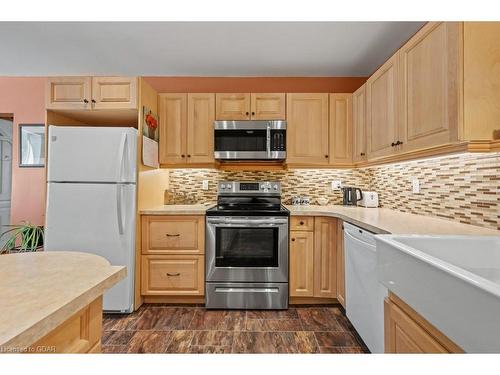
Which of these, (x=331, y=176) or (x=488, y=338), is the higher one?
(x=331, y=176)

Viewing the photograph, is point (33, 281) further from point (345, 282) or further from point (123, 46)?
point (123, 46)

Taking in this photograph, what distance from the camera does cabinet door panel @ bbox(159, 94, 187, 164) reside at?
2.76 meters

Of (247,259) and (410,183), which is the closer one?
(410,183)

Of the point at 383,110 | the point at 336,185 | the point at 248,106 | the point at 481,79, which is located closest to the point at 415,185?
the point at 383,110

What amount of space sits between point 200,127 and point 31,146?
2.31 metres

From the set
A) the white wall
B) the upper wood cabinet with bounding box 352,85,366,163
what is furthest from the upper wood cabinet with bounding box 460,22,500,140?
the white wall

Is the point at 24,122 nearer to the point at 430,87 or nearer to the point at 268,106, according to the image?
the point at 268,106

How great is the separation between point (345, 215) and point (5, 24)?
3.29 m

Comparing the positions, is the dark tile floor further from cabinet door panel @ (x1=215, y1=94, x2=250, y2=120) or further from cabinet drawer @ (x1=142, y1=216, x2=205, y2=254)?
cabinet door panel @ (x1=215, y1=94, x2=250, y2=120)

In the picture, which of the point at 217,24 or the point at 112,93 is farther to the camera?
the point at 112,93

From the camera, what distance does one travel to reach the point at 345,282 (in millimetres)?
2145

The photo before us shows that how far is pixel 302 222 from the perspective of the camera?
2.40m
